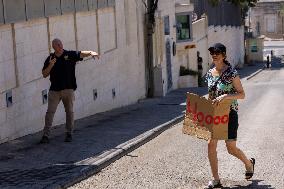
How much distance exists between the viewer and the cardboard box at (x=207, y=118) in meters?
8.30

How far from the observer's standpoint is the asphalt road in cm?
885

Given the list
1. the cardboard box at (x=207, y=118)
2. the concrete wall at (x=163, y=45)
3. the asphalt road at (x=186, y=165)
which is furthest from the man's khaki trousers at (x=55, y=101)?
the concrete wall at (x=163, y=45)

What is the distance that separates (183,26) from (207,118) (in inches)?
1109

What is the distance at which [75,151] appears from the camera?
11.0 meters

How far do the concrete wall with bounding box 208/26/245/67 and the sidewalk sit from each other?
33.9 metres

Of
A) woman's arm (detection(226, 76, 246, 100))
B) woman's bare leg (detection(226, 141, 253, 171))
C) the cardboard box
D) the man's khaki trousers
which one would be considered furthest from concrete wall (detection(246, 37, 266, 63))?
woman's arm (detection(226, 76, 246, 100))

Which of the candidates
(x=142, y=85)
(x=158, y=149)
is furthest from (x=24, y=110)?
(x=142, y=85)

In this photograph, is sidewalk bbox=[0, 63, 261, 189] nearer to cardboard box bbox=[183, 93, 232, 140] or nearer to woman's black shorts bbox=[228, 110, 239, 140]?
cardboard box bbox=[183, 93, 232, 140]

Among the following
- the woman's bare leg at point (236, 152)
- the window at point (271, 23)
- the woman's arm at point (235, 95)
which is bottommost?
the window at point (271, 23)

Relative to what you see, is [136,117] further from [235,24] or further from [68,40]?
[235,24]

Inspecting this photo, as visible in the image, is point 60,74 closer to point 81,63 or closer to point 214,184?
point 214,184

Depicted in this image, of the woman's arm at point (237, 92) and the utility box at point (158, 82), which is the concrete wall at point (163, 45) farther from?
the woman's arm at point (237, 92)

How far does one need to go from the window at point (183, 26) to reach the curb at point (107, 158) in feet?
71.3

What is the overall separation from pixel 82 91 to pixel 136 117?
1.57 m
